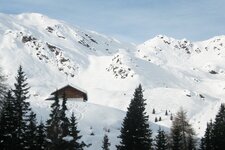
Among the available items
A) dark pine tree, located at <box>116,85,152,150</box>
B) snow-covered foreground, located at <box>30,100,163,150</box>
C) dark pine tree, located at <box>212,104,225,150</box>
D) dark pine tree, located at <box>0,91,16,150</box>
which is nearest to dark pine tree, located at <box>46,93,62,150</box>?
dark pine tree, located at <box>0,91,16,150</box>

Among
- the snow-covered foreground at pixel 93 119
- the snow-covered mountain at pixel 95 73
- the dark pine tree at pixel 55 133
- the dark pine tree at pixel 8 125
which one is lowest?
the dark pine tree at pixel 55 133

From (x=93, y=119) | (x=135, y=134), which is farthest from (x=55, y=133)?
(x=93, y=119)

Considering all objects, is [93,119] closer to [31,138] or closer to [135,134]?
[135,134]

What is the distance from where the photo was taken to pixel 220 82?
17962cm

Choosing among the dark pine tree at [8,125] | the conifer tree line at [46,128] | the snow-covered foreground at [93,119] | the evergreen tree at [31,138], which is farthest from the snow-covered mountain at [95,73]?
the dark pine tree at [8,125]

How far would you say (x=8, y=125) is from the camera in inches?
1248

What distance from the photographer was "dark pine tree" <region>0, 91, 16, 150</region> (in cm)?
3152

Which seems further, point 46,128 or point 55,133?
point 46,128

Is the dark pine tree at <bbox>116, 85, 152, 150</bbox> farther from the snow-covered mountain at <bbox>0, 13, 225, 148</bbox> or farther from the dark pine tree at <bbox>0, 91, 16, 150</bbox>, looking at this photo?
the snow-covered mountain at <bbox>0, 13, 225, 148</bbox>

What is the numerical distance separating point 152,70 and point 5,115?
14300 cm

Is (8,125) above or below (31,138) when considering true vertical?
above

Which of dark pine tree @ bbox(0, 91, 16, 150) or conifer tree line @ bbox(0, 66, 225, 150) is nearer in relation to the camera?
conifer tree line @ bbox(0, 66, 225, 150)

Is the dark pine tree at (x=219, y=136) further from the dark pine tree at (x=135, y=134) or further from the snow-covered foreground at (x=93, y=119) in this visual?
the dark pine tree at (x=135, y=134)

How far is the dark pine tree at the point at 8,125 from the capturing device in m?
31.5
